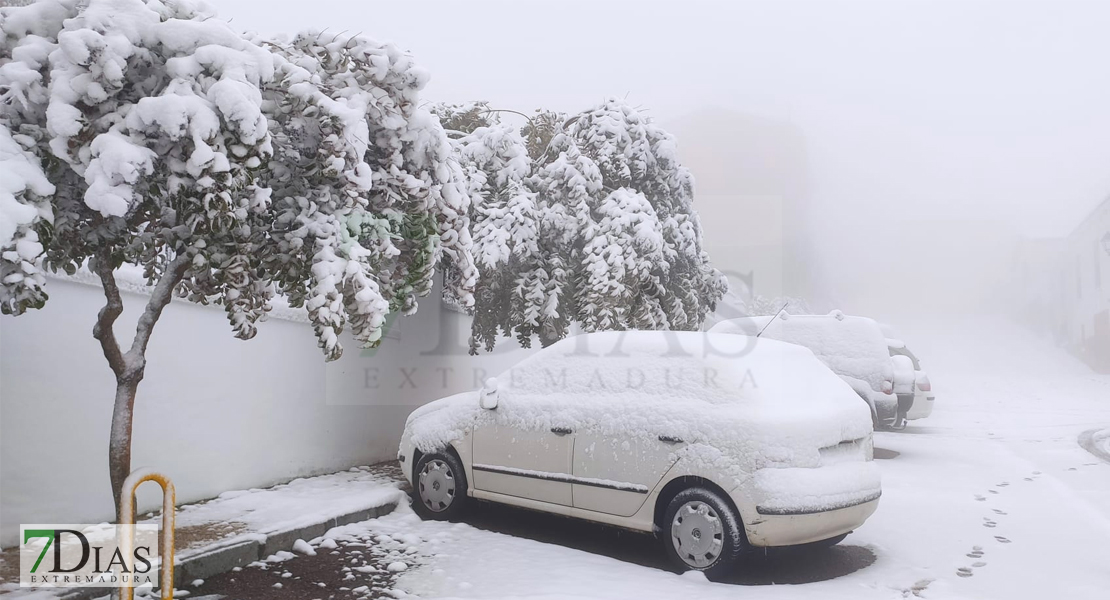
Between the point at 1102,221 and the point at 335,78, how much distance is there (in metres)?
38.5

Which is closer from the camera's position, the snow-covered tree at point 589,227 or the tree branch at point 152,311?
the tree branch at point 152,311

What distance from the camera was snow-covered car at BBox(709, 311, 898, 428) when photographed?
38.5 feet

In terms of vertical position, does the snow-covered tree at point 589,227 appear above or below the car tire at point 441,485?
above

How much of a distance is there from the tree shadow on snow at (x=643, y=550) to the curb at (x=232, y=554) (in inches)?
52.7

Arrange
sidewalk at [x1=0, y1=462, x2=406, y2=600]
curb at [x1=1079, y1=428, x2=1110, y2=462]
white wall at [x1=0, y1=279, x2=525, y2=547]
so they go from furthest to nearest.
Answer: curb at [x1=1079, y1=428, x2=1110, y2=462]
white wall at [x1=0, y1=279, x2=525, y2=547]
sidewalk at [x1=0, y1=462, x2=406, y2=600]

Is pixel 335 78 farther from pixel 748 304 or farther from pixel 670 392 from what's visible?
pixel 748 304

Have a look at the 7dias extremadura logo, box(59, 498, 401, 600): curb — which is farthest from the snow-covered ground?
the 7dias extremadura logo

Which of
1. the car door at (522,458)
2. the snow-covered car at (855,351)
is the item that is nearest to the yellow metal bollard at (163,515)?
the car door at (522,458)

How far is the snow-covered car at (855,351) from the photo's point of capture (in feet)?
38.5

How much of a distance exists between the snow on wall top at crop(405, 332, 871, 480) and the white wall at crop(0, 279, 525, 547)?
1800 millimetres

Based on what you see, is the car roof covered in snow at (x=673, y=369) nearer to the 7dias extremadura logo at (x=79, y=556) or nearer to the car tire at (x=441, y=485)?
the car tire at (x=441, y=485)

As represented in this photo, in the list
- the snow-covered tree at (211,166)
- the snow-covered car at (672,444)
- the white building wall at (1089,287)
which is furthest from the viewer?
the white building wall at (1089,287)

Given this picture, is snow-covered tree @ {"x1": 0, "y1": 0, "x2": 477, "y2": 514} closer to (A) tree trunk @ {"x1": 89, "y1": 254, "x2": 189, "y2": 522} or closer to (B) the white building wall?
(A) tree trunk @ {"x1": 89, "y1": 254, "x2": 189, "y2": 522}

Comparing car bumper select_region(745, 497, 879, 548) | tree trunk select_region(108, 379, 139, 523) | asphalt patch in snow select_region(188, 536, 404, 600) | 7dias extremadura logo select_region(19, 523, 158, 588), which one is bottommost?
asphalt patch in snow select_region(188, 536, 404, 600)
